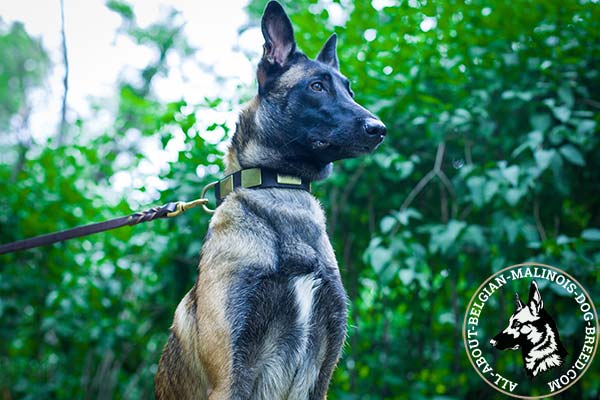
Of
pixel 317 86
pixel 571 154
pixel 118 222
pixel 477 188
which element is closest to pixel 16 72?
pixel 118 222

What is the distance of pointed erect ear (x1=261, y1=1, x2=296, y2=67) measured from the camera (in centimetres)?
192

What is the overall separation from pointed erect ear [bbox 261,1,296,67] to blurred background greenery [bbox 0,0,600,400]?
1083mm

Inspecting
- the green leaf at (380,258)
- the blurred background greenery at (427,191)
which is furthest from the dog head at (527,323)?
the green leaf at (380,258)

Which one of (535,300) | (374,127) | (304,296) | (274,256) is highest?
(374,127)

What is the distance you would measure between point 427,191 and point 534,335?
1.11 metres

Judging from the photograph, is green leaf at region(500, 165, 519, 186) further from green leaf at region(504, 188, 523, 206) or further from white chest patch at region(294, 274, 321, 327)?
white chest patch at region(294, 274, 321, 327)

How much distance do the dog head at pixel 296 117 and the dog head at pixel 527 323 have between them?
131 cm

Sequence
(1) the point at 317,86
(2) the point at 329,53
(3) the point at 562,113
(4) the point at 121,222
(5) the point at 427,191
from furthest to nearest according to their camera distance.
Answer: (5) the point at 427,191
(3) the point at 562,113
(2) the point at 329,53
(4) the point at 121,222
(1) the point at 317,86

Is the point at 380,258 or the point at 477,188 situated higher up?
the point at 477,188

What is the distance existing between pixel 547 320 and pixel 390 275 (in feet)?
2.59

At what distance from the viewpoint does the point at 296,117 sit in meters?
1.85

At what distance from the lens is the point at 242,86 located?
335 centimetres

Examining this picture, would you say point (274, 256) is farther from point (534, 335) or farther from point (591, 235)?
point (591, 235)

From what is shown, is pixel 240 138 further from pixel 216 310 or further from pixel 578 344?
pixel 578 344
